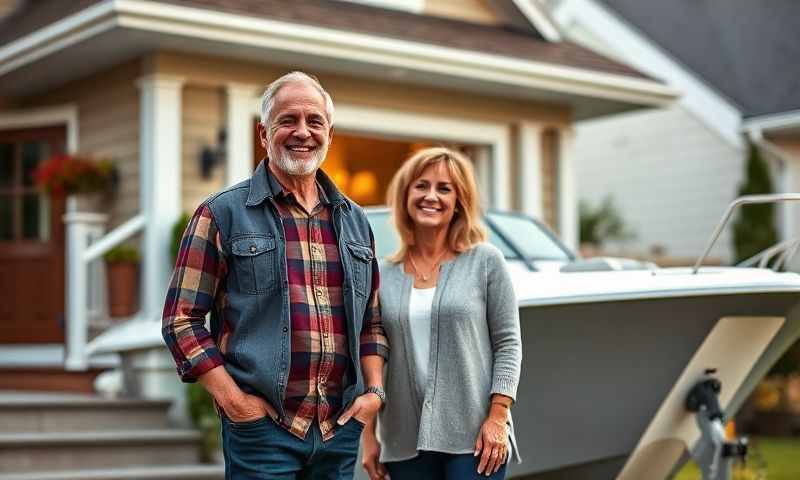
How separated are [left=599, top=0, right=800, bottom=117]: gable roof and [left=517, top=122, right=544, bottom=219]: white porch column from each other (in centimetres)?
427

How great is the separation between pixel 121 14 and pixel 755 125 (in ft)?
26.8

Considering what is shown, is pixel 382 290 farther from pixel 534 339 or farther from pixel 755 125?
pixel 755 125

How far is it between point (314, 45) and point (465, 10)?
2.81m

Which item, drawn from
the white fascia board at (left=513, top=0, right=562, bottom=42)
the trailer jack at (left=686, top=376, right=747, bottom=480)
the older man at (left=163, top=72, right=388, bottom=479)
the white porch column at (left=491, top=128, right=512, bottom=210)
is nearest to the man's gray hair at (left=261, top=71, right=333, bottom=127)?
the older man at (left=163, top=72, right=388, bottom=479)

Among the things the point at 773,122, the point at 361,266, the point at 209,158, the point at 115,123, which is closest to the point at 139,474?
the point at 209,158

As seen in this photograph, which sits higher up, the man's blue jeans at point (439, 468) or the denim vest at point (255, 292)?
the denim vest at point (255, 292)

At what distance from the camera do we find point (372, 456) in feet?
11.9

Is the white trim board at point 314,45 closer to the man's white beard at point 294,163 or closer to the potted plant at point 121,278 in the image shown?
A: the potted plant at point 121,278

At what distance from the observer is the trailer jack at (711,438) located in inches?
194

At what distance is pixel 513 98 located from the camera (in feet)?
33.8

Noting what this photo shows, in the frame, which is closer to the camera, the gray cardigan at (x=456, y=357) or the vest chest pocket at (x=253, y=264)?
the vest chest pocket at (x=253, y=264)

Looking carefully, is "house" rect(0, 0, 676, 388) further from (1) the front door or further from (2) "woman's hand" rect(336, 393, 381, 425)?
(2) "woman's hand" rect(336, 393, 381, 425)

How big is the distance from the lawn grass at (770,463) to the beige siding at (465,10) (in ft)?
14.8

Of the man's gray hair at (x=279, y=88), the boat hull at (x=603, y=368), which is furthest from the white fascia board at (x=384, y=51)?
the man's gray hair at (x=279, y=88)
